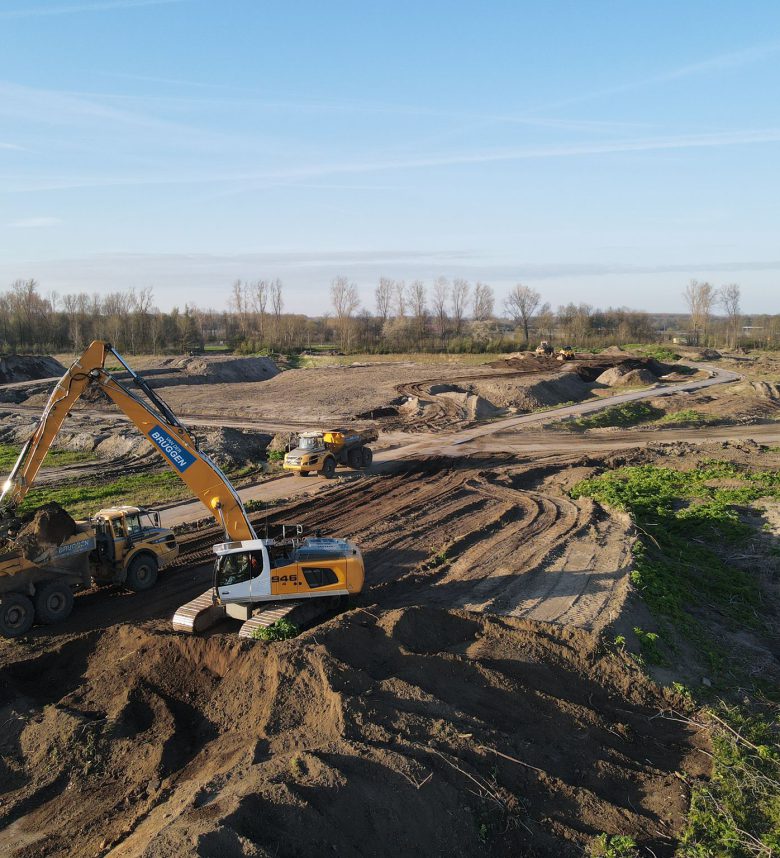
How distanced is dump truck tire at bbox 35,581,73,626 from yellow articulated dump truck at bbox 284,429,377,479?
13.9m

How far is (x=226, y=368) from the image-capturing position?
66.8 metres

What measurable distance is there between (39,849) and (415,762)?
4849mm

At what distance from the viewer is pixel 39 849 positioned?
861cm

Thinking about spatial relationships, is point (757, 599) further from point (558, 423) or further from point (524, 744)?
point (558, 423)

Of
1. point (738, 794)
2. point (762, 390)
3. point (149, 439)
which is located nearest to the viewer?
point (738, 794)

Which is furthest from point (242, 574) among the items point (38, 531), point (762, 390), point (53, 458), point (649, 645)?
point (762, 390)

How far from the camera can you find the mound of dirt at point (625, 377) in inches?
2302

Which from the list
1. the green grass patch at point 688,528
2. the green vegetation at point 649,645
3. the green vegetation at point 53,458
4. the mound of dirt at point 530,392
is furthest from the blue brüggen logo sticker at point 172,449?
the mound of dirt at point 530,392

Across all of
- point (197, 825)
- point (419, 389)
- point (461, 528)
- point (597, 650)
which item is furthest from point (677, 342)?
point (197, 825)

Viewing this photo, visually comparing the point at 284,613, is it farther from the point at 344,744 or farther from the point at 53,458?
the point at 53,458

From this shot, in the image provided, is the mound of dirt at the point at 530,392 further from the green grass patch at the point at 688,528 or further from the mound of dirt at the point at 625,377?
the green grass patch at the point at 688,528

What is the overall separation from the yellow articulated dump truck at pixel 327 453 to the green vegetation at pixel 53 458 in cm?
1186

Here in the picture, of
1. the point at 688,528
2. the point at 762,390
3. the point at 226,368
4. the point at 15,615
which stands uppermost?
the point at 226,368

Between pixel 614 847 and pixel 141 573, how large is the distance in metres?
12.9
